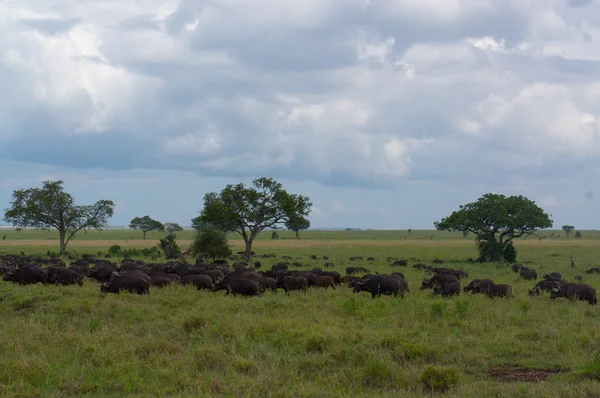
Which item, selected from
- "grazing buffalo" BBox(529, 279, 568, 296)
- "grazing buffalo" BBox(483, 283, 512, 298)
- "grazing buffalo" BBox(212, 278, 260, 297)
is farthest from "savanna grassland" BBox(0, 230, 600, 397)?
"grazing buffalo" BBox(529, 279, 568, 296)

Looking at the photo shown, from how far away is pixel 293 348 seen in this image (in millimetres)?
11594

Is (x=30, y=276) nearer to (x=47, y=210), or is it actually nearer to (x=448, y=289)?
(x=448, y=289)

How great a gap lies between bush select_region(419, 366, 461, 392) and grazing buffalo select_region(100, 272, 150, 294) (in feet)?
40.9

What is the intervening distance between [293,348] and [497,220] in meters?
41.0

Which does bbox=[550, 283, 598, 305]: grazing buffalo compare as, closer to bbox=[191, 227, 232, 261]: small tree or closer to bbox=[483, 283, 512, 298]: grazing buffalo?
bbox=[483, 283, 512, 298]: grazing buffalo

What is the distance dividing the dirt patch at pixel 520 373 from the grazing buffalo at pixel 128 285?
41.5 feet

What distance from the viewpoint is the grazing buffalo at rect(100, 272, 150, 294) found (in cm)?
1950

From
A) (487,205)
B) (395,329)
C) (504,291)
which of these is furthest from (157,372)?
(487,205)

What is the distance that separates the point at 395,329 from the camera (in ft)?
43.7

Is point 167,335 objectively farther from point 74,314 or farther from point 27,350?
point 74,314

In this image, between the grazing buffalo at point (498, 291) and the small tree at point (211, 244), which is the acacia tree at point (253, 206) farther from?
the grazing buffalo at point (498, 291)

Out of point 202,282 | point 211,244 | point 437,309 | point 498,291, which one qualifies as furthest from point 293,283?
point 211,244

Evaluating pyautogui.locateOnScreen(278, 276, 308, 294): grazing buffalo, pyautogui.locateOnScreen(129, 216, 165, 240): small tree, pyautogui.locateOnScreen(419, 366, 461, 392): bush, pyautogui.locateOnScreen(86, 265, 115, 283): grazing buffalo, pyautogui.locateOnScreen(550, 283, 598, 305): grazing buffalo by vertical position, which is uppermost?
pyautogui.locateOnScreen(129, 216, 165, 240): small tree

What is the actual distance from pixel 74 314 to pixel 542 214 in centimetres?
4285
